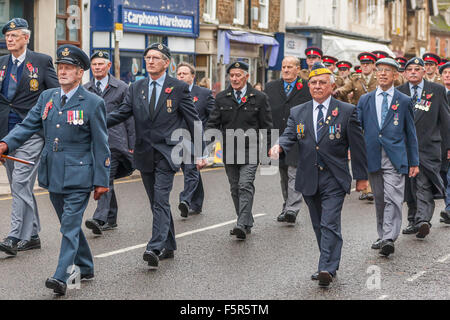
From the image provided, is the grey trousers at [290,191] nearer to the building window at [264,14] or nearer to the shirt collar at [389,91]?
the shirt collar at [389,91]

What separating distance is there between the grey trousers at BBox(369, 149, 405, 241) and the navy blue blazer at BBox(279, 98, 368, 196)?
1.38m

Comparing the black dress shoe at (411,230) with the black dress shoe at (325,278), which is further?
the black dress shoe at (411,230)

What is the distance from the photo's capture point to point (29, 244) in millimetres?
8109

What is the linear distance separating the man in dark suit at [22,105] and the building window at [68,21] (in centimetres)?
1360

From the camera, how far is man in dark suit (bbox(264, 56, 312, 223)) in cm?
1028

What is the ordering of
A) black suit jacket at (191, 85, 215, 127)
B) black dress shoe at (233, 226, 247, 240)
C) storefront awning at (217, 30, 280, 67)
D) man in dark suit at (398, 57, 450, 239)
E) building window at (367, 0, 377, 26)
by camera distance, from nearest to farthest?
1. black dress shoe at (233, 226, 247, 240)
2. man in dark suit at (398, 57, 450, 239)
3. black suit jacket at (191, 85, 215, 127)
4. storefront awning at (217, 30, 280, 67)
5. building window at (367, 0, 377, 26)

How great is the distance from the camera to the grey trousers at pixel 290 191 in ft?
33.5

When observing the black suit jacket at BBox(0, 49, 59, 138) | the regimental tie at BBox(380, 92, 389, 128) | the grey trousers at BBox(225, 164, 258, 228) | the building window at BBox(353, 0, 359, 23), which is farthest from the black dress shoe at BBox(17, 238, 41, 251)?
the building window at BBox(353, 0, 359, 23)

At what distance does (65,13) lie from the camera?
71.3 ft

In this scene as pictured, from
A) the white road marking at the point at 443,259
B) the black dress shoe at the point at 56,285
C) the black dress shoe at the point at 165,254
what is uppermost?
the black dress shoe at the point at 56,285

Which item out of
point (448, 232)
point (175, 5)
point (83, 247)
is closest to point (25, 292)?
point (83, 247)

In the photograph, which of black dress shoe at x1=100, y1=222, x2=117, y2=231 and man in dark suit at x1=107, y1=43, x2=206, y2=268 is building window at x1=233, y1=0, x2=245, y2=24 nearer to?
black dress shoe at x1=100, y1=222, x2=117, y2=231

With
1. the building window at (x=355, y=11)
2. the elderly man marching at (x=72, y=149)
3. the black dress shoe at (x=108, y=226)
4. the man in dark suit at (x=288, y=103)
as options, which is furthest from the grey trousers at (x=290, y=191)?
the building window at (x=355, y=11)

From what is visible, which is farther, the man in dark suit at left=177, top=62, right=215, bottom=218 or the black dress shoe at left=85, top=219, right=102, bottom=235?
the man in dark suit at left=177, top=62, right=215, bottom=218
